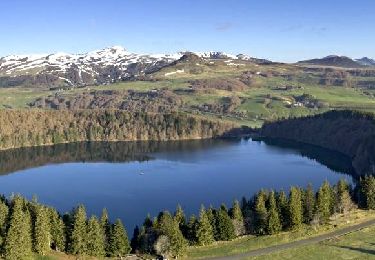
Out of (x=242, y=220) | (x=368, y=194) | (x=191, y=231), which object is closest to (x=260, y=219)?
(x=242, y=220)

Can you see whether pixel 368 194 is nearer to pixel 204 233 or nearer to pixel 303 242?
pixel 303 242

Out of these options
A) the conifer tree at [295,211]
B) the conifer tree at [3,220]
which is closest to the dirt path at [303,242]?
the conifer tree at [295,211]

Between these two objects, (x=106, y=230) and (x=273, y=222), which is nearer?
(x=106, y=230)

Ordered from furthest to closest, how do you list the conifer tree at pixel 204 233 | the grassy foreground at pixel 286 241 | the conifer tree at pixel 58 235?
the conifer tree at pixel 204 233 < the conifer tree at pixel 58 235 < the grassy foreground at pixel 286 241

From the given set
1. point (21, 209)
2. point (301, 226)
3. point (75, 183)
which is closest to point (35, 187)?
point (75, 183)

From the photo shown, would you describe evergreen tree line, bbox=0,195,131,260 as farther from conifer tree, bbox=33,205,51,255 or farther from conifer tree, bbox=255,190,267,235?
conifer tree, bbox=255,190,267,235

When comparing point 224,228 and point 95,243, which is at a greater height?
point 224,228

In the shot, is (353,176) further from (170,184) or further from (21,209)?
(21,209)

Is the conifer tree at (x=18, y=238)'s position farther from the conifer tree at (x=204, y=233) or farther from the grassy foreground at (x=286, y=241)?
the conifer tree at (x=204, y=233)
